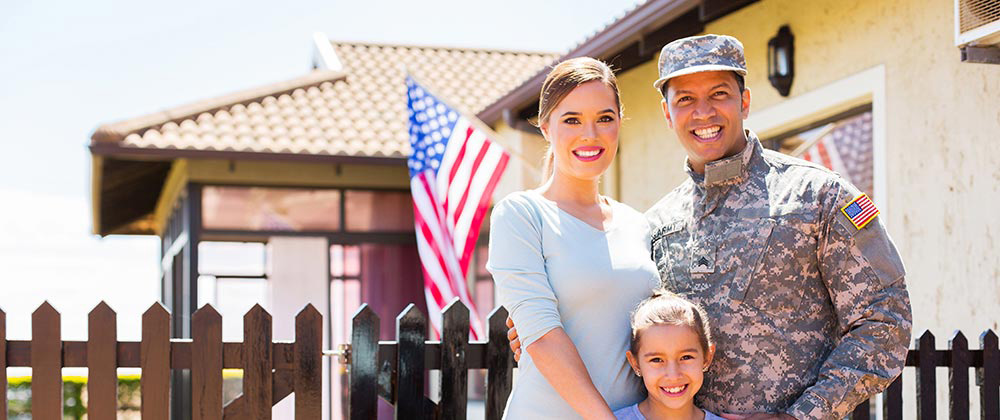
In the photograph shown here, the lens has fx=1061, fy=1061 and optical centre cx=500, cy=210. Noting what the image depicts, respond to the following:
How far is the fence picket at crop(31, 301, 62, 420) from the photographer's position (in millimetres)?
3457

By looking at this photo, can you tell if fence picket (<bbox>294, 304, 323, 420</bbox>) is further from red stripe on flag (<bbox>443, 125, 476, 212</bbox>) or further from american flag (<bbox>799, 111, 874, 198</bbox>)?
american flag (<bbox>799, 111, 874, 198</bbox>)

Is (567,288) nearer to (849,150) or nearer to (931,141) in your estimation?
(931,141)

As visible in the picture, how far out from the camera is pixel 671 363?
2498 millimetres

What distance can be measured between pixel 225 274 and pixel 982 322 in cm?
896

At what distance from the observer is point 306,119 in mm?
12047

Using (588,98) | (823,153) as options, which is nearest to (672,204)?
(588,98)

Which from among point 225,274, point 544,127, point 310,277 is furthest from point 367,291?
point 544,127

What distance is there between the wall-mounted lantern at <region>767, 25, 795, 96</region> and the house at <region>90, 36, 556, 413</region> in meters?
5.67

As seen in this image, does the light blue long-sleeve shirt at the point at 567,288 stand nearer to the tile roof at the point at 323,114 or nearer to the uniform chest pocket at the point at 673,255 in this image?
the uniform chest pocket at the point at 673,255

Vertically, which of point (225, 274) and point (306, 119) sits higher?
point (306, 119)

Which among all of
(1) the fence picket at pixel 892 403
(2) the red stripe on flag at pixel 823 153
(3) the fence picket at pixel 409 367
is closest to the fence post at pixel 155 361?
(3) the fence picket at pixel 409 367

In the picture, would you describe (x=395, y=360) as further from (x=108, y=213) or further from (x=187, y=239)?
(x=108, y=213)

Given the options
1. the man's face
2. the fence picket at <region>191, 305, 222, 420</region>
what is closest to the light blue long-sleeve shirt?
the man's face

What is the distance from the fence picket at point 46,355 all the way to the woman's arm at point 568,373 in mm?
1794
